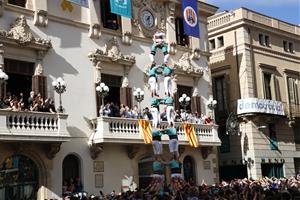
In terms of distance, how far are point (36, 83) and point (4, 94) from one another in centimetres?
168

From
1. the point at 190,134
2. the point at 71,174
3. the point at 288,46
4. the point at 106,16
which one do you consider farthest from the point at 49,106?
the point at 288,46

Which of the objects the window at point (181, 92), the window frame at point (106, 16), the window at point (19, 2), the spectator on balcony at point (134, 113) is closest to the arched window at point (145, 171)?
the spectator on balcony at point (134, 113)

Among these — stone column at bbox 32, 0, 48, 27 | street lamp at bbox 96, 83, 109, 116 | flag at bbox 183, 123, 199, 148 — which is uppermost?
stone column at bbox 32, 0, 48, 27

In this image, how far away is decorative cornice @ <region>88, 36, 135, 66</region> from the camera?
25.0m

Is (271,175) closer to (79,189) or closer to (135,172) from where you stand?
(135,172)

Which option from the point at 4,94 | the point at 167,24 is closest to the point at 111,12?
the point at 167,24

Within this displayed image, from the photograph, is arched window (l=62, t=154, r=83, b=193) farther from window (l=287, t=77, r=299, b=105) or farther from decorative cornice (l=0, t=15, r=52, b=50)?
window (l=287, t=77, r=299, b=105)

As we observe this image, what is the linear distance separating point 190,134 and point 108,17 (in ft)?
23.4

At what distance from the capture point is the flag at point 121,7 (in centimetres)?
2489

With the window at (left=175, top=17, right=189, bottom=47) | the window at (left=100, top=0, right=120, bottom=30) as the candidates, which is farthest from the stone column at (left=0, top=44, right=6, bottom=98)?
the window at (left=175, top=17, right=189, bottom=47)

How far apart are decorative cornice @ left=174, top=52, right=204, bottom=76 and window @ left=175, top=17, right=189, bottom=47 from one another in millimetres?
748

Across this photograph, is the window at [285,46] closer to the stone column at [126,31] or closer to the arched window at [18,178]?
the stone column at [126,31]

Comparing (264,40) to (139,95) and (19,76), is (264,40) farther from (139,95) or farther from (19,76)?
(19,76)

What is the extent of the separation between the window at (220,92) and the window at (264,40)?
11.5 feet
